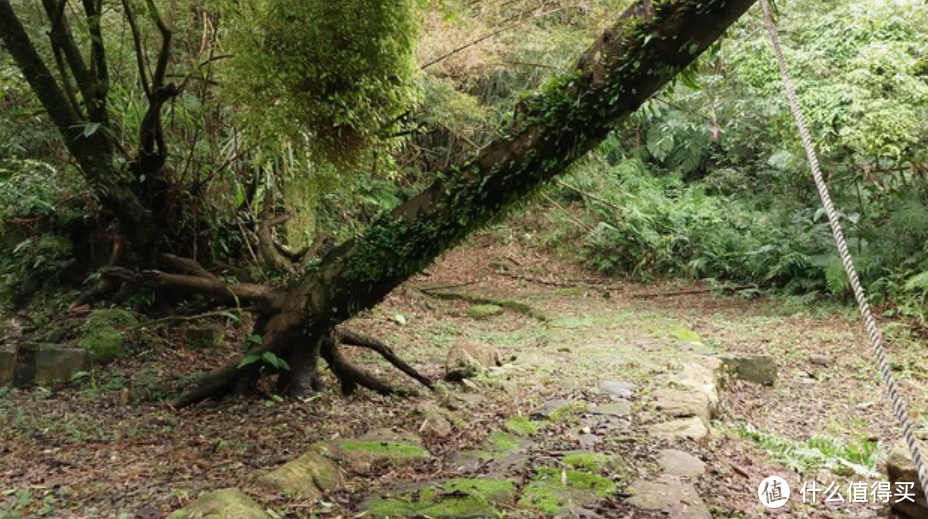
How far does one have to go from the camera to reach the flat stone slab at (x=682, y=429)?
4090 mm

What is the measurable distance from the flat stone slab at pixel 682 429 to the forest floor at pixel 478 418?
0.06 m

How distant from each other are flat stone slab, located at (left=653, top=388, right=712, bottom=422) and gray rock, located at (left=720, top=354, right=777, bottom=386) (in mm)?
1511

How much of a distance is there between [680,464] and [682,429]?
2.02 feet

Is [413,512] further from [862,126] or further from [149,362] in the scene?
[862,126]

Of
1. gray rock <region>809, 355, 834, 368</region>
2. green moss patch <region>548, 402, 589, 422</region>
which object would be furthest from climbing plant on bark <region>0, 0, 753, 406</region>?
gray rock <region>809, 355, 834, 368</region>

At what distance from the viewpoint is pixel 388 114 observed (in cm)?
424

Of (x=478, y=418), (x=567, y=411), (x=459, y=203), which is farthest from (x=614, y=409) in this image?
(x=459, y=203)

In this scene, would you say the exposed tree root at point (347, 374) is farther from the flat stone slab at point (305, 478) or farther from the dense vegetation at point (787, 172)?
the dense vegetation at point (787, 172)

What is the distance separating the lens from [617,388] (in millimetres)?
5188

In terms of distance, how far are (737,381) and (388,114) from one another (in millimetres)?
3942

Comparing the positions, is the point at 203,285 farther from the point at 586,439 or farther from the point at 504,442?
the point at 586,439

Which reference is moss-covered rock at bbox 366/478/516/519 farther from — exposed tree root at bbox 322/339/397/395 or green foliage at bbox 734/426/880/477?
green foliage at bbox 734/426/880/477

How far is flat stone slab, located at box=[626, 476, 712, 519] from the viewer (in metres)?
2.98

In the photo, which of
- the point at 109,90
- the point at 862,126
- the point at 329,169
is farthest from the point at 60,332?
the point at 862,126
